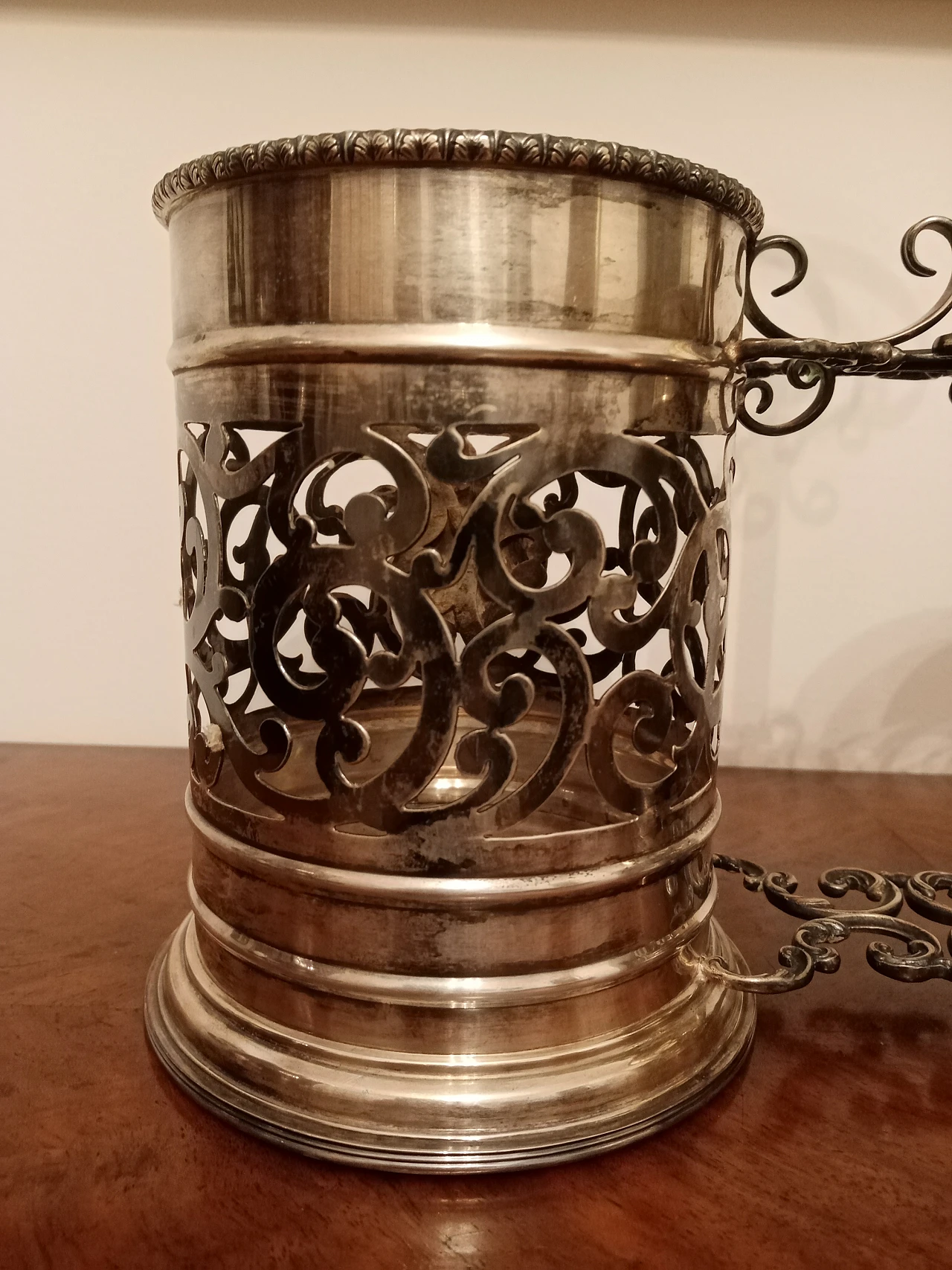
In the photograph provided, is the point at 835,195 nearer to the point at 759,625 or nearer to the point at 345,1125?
the point at 759,625

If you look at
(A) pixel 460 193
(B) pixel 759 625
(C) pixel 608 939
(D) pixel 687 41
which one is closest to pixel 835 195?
(D) pixel 687 41

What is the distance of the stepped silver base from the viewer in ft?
1.72

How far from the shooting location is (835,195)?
1059mm

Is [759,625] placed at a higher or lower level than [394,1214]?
higher

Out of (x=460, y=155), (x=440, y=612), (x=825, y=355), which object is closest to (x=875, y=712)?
(x=825, y=355)

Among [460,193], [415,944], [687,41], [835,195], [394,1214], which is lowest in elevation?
[394,1214]

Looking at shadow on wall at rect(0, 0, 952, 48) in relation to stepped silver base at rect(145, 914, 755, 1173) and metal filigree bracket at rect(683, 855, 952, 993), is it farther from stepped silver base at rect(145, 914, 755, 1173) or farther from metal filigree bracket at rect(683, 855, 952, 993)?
stepped silver base at rect(145, 914, 755, 1173)

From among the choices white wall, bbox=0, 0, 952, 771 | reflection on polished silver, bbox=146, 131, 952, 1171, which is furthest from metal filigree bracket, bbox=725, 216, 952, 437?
white wall, bbox=0, 0, 952, 771

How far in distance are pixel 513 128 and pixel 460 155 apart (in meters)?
0.65

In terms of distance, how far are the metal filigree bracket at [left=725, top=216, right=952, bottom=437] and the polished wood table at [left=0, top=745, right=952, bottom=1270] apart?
398 mm

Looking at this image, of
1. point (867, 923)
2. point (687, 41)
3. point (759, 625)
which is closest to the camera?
point (867, 923)

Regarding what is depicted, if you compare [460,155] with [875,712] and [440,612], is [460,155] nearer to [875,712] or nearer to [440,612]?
[440,612]

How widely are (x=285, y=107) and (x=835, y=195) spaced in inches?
22.6

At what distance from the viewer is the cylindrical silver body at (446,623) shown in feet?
1.62
